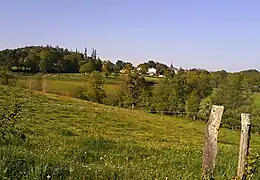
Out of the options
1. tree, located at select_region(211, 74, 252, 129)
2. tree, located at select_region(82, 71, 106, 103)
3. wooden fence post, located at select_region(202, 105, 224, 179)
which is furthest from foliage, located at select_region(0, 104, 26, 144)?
tree, located at select_region(82, 71, 106, 103)

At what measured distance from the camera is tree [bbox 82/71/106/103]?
257 feet

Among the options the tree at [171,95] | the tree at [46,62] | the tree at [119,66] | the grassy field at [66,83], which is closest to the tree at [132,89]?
the grassy field at [66,83]

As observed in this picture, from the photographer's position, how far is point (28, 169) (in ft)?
18.4

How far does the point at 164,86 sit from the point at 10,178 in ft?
266

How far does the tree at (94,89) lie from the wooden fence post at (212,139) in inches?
2774

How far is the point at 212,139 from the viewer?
6.60 metres

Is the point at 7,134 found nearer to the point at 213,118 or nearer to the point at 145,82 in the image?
the point at 213,118

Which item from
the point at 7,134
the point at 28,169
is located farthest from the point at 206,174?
the point at 7,134

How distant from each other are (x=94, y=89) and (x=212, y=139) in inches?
2891

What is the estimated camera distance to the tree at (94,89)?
7838cm

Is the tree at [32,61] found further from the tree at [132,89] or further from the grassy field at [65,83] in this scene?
the tree at [132,89]

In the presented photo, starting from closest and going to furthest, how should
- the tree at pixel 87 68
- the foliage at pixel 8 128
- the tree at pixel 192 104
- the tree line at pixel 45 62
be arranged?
the foliage at pixel 8 128 → the tree at pixel 192 104 → the tree line at pixel 45 62 → the tree at pixel 87 68

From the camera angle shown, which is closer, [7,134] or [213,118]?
[213,118]


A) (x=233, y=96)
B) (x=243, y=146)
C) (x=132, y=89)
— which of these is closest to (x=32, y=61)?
(x=132, y=89)
